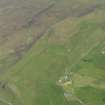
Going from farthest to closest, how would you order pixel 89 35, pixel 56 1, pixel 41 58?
pixel 56 1 < pixel 89 35 < pixel 41 58

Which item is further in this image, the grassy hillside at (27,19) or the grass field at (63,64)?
the grassy hillside at (27,19)

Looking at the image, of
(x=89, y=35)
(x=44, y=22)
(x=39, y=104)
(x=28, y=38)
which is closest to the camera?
(x=39, y=104)

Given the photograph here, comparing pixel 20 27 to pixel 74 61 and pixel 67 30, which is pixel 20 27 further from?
pixel 74 61

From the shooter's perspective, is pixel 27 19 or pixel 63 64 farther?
pixel 27 19

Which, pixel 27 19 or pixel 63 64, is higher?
pixel 63 64

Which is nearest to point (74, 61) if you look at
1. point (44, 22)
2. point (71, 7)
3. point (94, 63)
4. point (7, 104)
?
point (94, 63)

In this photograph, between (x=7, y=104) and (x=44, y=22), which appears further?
(x=44, y=22)

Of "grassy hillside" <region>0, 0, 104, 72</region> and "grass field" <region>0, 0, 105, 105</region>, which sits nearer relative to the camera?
"grass field" <region>0, 0, 105, 105</region>

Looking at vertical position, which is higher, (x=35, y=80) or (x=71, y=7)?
(x=35, y=80)
